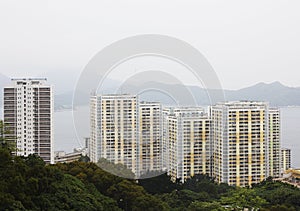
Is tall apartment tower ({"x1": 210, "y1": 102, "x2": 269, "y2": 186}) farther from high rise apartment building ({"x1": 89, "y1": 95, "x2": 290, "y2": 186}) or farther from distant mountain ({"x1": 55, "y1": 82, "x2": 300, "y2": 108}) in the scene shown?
distant mountain ({"x1": 55, "y1": 82, "x2": 300, "y2": 108})

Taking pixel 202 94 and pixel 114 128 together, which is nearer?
pixel 202 94

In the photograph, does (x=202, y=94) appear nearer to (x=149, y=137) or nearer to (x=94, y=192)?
(x=149, y=137)

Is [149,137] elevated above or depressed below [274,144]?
above

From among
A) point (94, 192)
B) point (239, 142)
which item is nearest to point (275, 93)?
point (239, 142)

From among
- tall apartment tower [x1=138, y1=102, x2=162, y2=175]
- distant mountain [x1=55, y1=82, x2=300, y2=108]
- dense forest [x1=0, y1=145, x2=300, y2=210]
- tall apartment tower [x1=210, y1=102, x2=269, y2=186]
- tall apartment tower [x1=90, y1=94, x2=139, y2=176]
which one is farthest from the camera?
tall apartment tower [x1=210, y1=102, x2=269, y2=186]

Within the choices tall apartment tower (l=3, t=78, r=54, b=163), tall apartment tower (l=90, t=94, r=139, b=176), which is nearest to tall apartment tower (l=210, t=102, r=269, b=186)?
tall apartment tower (l=90, t=94, r=139, b=176)

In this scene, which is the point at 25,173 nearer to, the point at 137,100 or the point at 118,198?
the point at 118,198

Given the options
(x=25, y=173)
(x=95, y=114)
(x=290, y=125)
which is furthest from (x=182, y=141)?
(x=290, y=125)
